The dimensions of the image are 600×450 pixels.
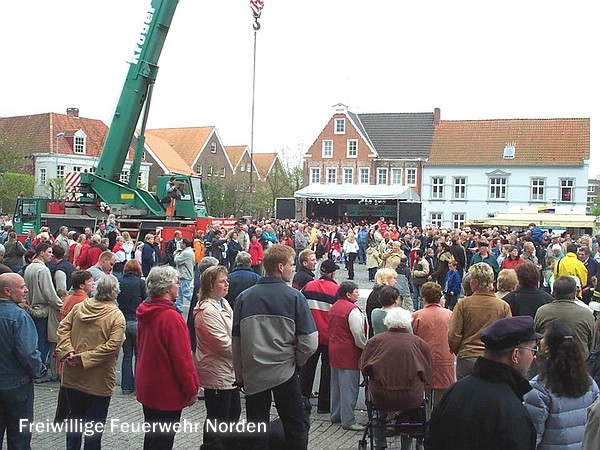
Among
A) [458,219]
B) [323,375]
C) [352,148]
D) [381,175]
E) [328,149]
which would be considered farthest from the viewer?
[328,149]

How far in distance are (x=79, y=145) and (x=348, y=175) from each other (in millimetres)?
22534

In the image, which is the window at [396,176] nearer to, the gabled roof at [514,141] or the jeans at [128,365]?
the gabled roof at [514,141]

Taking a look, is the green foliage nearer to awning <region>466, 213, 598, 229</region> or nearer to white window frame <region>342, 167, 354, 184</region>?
white window frame <region>342, 167, 354, 184</region>

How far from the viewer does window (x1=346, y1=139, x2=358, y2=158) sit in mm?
53719

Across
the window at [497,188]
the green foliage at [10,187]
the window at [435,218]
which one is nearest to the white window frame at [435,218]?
the window at [435,218]

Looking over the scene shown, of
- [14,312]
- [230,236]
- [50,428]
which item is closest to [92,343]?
Answer: [14,312]

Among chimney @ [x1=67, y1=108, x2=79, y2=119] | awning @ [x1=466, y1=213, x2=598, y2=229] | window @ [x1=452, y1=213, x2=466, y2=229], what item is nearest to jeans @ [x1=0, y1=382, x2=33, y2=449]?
awning @ [x1=466, y1=213, x2=598, y2=229]

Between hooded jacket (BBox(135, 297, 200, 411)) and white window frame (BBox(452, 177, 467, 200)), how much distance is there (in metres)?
46.9

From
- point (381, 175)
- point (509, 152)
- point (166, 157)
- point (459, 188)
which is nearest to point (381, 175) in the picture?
point (381, 175)

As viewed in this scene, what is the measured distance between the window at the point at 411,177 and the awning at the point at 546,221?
44.9 feet

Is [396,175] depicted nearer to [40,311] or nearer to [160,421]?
[40,311]

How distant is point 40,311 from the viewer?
27.5 feet

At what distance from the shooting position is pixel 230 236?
1958 cm

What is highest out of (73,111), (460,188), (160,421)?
(73,111)
